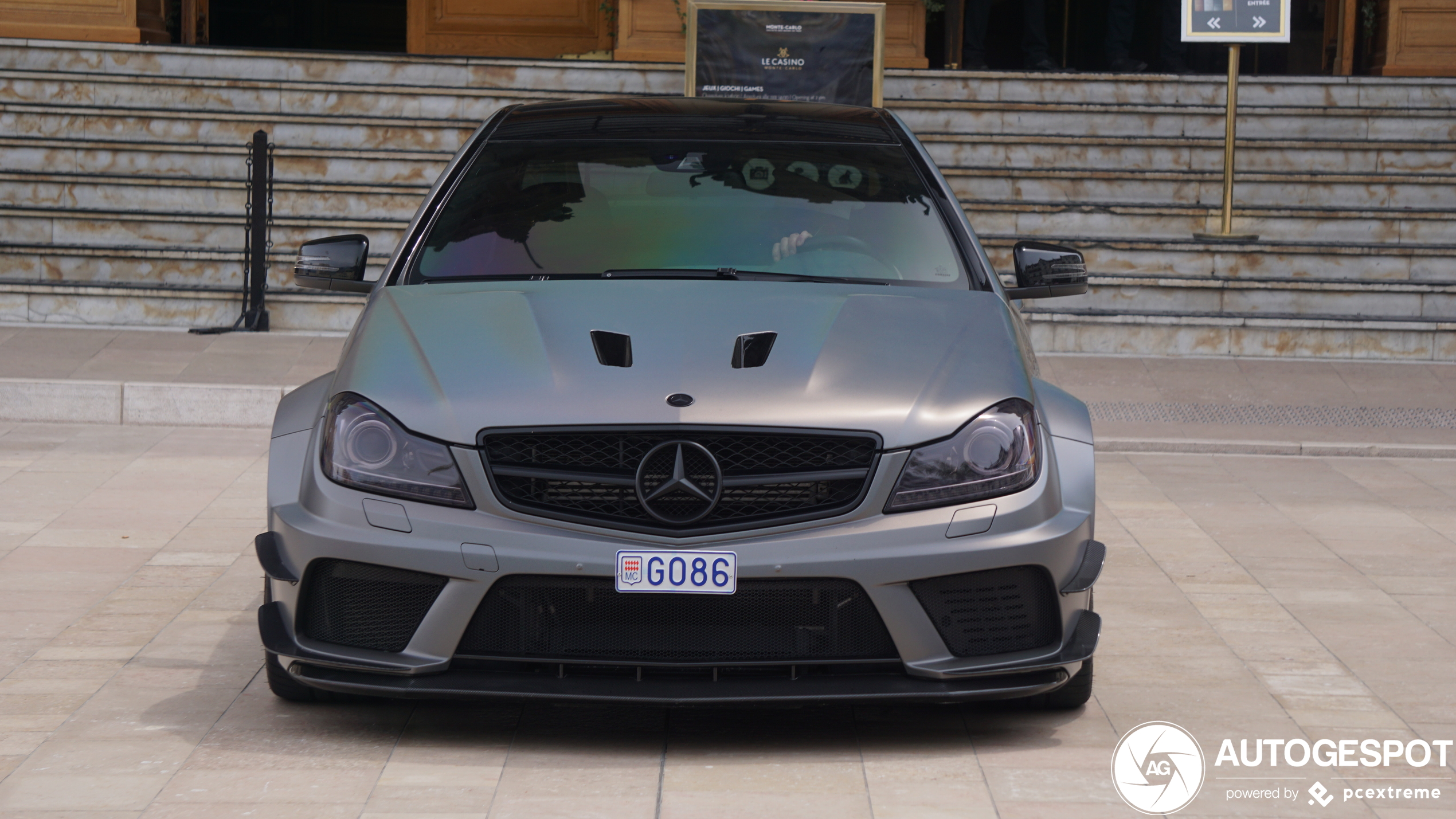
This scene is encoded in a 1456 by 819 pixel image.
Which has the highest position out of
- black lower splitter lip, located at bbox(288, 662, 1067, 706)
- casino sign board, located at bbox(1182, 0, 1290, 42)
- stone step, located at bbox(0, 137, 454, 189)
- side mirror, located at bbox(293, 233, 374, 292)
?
casino sign board, located at bbox(1182, 0, 1290, 42)

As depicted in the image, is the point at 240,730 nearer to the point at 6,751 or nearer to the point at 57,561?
the point at 6,751

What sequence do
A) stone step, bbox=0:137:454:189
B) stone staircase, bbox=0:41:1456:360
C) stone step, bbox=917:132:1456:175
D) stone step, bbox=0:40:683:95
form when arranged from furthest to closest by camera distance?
stone step, bbox=0:40:683:95 → stone step, bbox=917:132:1456:175 → stone step, bbox=0:137:454:189 → stone staircase, bbox=0:41:1456:360

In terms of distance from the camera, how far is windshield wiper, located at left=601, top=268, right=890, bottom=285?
4.14 meters

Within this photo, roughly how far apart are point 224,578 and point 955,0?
12462 mm

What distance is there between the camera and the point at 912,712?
3.92m

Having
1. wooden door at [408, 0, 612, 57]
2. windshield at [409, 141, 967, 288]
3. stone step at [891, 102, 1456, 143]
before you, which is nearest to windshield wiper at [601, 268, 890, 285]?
windshield at [409, 141, 967, 288]

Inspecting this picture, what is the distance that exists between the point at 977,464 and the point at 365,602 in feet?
4.38

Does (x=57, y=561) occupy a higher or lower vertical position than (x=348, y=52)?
lower

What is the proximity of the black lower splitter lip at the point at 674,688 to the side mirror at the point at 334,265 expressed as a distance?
141cm

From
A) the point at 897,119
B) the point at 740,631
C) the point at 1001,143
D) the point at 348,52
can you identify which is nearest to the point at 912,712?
the point at 740,631

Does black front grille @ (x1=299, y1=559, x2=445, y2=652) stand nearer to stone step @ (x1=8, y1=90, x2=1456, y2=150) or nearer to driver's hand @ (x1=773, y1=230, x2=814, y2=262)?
driver's hand @ (x1=773, y1=230, x2=814, y2=262)

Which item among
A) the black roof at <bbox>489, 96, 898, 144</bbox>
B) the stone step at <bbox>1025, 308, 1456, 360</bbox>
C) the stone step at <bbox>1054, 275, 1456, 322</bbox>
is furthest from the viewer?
the stone step at <bbox>1054, 275, 1456, 322</bbox>

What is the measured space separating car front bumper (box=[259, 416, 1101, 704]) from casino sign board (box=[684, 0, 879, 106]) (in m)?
8.17

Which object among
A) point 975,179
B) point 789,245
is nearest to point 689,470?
point 789,245
